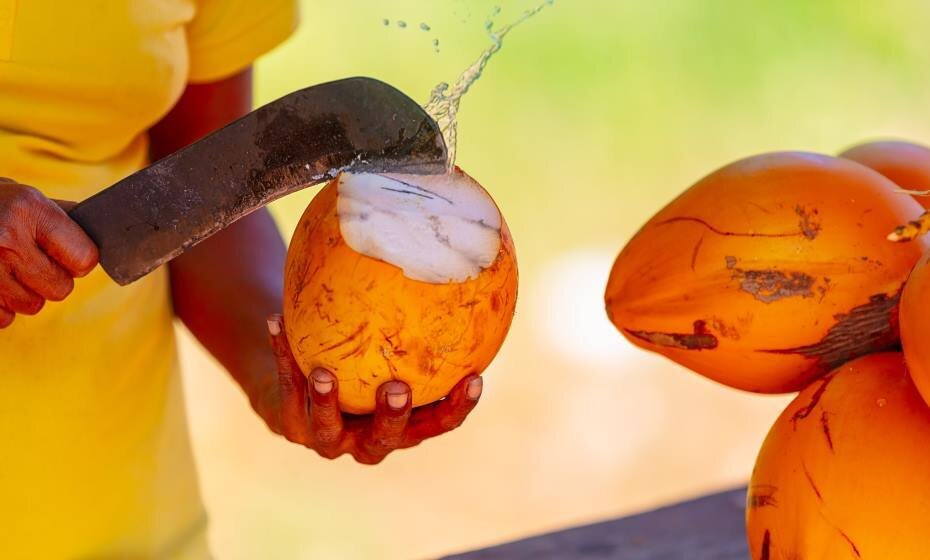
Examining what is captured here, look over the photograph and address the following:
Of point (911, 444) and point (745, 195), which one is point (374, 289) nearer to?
point (745, 195)

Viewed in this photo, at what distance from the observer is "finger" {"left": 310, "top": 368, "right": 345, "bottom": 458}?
121cm

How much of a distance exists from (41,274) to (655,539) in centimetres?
104

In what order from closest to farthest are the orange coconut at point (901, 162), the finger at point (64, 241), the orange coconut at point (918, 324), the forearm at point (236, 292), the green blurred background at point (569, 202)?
the orange coconut at point (918, 324)
the finger at point (64, 241)
the orange coconut at point (901, 162)
the forearm at point (236, 292)
the green blurred background at point (569, 202)

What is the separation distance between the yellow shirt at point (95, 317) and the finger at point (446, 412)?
425mm

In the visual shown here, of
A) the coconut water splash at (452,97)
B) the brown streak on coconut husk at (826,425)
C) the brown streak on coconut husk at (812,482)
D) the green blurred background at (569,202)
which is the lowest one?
the green blurred background at (569,202)

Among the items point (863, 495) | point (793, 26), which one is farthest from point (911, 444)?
point (793, 26)

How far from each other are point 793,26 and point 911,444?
4.48 metres

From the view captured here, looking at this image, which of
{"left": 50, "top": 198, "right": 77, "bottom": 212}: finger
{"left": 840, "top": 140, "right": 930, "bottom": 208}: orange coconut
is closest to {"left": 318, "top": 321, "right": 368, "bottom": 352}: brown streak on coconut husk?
{"left": 50, "top": 198, "right": 77, "bottom": 212}: finger

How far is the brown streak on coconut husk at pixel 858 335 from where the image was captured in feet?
4.05

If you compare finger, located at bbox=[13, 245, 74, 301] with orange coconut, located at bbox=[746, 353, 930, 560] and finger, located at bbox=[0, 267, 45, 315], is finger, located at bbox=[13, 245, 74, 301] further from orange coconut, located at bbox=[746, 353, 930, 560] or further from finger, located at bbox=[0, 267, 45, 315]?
orange coconut, located at bbox=[746, 353, 930, 560]

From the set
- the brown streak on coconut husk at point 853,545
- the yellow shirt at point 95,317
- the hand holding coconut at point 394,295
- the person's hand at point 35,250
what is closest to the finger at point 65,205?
the person's hand at point 35,250

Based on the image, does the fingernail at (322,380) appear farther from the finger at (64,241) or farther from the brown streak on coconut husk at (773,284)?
the brown streak on coconut husk at (773,284)

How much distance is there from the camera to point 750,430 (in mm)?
3594

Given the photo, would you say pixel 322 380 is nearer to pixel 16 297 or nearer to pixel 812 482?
pixel 16 297
